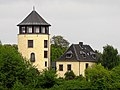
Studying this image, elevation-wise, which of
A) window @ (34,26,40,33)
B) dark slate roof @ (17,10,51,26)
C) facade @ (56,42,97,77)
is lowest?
facade @ (56,42,97,77)

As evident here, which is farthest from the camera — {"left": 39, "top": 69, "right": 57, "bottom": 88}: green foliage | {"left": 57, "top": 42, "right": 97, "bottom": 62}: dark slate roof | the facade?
{"left": 57, "top": 42, "right": 97, "bottom": 62}: dark slate roof

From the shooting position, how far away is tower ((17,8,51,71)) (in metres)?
87.6

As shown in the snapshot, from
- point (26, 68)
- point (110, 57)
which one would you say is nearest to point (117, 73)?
point (26, 68)

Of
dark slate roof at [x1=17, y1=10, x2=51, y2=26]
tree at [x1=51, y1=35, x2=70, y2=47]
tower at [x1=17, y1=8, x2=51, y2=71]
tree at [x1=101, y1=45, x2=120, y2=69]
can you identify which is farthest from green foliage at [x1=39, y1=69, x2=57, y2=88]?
tree at [x1=51, y1=35, x2=70, y2=47]

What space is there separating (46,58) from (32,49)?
103 inches

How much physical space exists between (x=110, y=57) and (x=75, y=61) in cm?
646

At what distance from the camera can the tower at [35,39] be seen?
8762 centimetres

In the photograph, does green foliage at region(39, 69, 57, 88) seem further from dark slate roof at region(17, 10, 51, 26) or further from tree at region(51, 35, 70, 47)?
tree at region(51, 35, 70, 47)

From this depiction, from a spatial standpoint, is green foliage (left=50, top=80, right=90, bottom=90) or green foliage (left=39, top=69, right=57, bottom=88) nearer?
green foliage (left=50, top=80, right=90, bottom=90)

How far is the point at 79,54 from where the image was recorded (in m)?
94.7

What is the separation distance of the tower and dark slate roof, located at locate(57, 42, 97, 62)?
6.16m

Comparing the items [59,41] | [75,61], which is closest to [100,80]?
[75,61]

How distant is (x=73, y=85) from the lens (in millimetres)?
58031

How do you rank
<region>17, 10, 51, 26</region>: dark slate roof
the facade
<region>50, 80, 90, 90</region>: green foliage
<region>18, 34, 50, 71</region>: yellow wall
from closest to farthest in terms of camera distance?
1. <region>50, 80, 90, 90</region>: green foliage
2. <region>17, 10, 51, 26</region>: dark slate roof
3. <region>18, 34, 50, 71</region>: yellow wall
4. the facade
